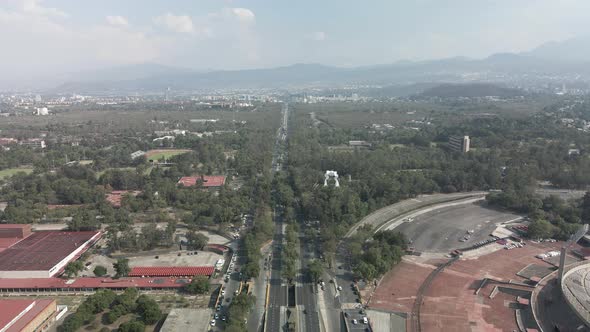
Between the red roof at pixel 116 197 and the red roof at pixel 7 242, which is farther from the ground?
the red roof at pixel 116 197

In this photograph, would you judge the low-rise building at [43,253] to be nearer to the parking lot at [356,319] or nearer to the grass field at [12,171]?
the parking lot at [356,319]

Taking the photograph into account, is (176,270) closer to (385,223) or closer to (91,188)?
(385,223)

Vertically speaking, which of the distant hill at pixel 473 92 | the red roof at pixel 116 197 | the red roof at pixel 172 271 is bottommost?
the red roof at pixel 172 271

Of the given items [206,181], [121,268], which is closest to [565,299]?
[121,268]

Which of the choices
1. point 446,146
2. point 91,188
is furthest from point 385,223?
point 446,146

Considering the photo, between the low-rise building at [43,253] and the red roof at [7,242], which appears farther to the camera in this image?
the red roof at [7,242]

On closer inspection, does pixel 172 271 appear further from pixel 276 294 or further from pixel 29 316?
pixel 29 316

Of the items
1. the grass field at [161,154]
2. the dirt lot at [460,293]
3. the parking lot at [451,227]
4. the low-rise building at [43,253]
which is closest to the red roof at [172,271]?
the low-rise building at [43,253]
